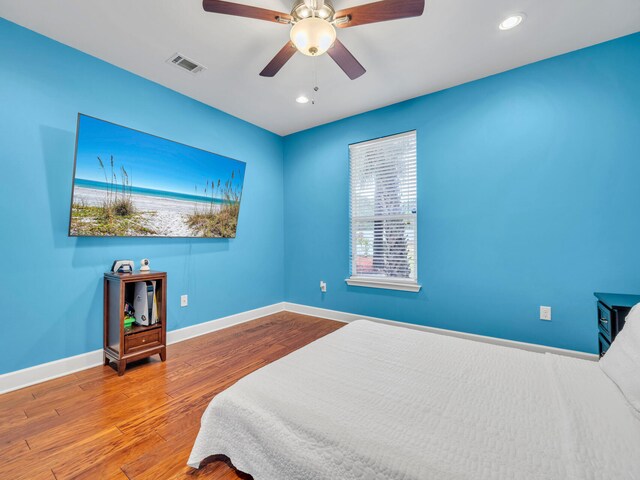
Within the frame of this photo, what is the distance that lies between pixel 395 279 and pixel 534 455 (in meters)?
2.56

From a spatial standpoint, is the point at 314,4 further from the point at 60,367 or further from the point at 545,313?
the point at 60,367

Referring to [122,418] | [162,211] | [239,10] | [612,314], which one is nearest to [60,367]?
[122,418]

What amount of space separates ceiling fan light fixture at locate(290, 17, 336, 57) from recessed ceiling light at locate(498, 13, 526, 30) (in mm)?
1336

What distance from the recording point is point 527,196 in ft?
8.54

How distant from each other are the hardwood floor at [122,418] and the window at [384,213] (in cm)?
141

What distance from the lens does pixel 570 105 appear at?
242cm

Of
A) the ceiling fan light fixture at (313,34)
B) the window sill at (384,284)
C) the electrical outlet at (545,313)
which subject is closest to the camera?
the ceiling fan light fixture at (313,34)

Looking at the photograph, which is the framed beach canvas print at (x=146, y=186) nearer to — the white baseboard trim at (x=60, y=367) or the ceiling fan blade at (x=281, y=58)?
the white baseboard trim at (x=60, y=367)

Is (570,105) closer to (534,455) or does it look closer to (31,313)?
(534,455)

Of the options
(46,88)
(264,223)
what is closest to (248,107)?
(264,223)

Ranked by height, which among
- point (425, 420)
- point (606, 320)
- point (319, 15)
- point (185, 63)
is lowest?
point (425, 420)

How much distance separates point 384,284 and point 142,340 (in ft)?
8.25

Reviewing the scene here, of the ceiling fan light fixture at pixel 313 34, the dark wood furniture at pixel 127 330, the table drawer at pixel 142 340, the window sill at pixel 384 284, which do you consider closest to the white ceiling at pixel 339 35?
the ceiling fan light fixture at pixel 313 34

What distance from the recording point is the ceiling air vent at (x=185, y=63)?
243 cm
